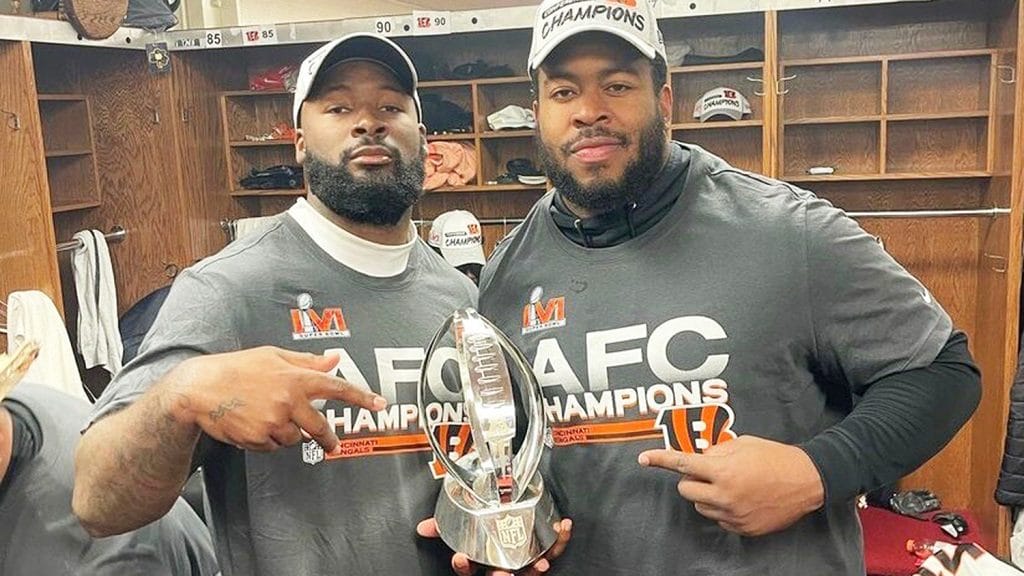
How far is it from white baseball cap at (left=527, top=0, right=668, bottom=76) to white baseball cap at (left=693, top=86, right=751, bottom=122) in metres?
2.39

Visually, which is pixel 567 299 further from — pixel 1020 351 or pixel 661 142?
pixel 1020 351

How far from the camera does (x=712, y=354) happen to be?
43.1 inches

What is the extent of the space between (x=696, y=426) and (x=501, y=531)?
26 cm

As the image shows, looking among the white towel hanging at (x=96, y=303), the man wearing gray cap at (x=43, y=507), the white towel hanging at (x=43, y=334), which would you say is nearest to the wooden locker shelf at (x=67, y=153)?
the white towel hanging at (x=96, y=303)

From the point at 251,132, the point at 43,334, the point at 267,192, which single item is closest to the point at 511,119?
the point at 267,192

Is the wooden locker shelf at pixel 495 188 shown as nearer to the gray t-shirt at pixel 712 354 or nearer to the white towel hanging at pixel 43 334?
the white towel hanging at pixel 43 334

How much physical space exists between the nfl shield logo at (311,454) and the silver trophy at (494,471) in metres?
0.16

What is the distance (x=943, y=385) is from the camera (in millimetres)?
1030

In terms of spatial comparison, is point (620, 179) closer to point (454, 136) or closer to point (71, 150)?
point (454, 136)

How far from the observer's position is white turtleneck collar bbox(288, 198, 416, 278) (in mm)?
1301

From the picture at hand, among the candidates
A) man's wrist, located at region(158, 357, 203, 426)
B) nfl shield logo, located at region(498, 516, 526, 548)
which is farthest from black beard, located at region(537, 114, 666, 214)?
man's wrist, located at region(158, 357, 203, 426)

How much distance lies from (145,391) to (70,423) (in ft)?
1.41

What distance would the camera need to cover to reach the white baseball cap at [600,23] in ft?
3.72

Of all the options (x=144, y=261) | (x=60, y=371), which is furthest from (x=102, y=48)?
(x=60, y=371)
